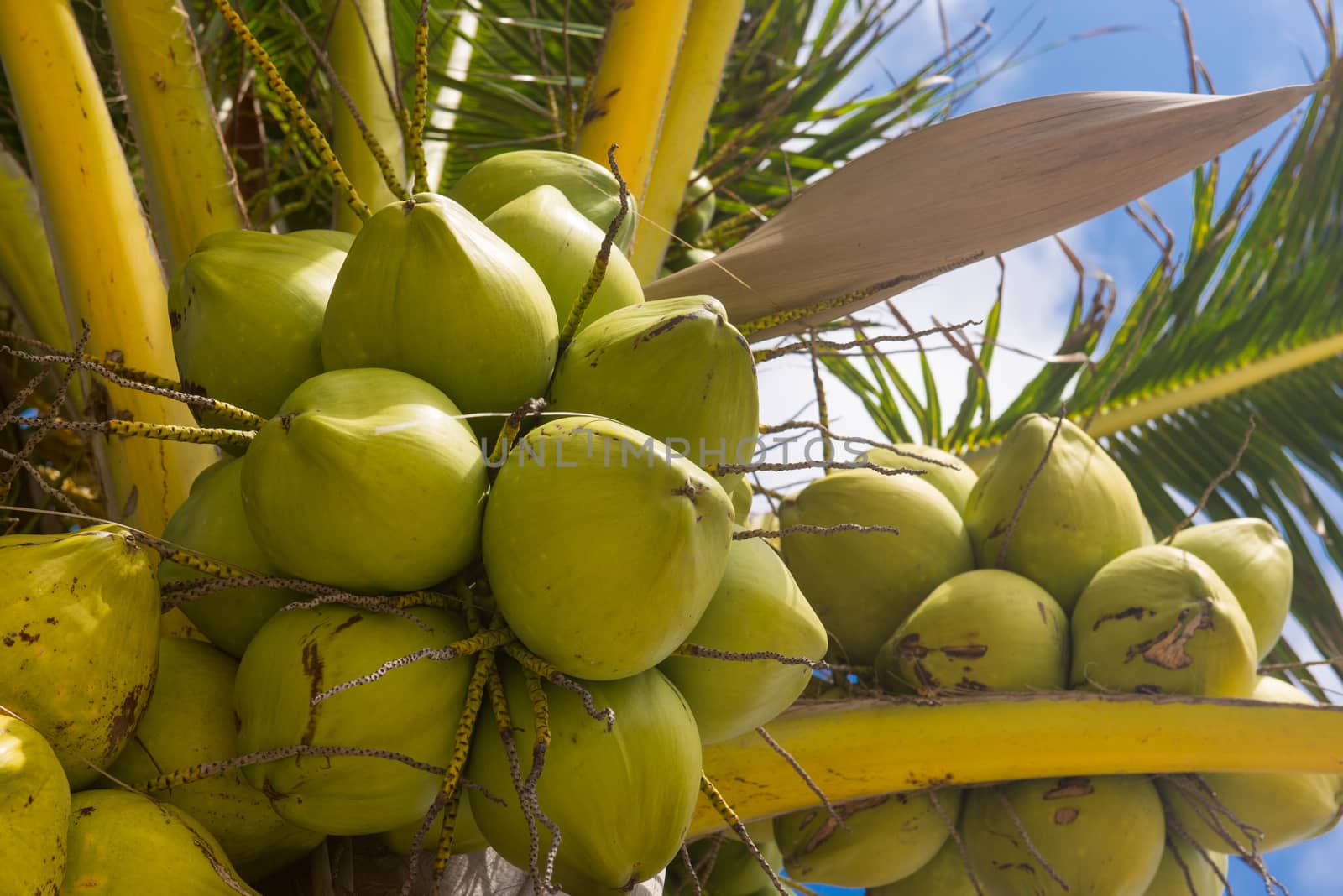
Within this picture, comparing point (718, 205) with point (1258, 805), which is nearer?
point (1258, 805)

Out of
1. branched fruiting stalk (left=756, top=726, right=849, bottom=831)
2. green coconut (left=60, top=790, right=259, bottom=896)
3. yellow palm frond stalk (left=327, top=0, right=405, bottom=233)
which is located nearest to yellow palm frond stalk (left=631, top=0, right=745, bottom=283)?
yellow palm frond stalk (left=327, top=0, right=405, bottom=233)

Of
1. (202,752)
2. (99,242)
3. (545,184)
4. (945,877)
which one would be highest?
(545,184)

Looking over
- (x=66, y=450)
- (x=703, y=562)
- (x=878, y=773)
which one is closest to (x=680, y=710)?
(x=703, y=562)

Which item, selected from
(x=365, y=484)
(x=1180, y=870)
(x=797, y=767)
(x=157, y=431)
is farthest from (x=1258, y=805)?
(x=157, y=431)

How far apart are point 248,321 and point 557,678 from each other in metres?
0.45

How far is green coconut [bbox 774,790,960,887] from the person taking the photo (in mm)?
1625

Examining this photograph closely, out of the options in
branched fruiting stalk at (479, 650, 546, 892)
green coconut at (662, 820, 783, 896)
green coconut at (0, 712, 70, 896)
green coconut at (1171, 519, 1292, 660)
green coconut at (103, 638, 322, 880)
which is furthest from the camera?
green coconut at (662, 820, 783, 896)

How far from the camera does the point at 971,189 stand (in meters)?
1.30

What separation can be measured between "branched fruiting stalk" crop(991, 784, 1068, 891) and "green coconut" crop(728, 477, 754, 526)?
1.99 ft

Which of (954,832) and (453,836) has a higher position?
(453,836)

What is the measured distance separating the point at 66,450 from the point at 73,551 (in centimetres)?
178

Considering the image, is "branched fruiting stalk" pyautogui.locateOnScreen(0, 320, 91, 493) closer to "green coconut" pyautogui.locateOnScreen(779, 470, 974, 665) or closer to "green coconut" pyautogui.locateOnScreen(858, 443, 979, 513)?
"green coconut" pyautogui.locateOnScreen(779, 470, 974, 665)

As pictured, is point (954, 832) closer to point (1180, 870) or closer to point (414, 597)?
point (1180, 870)

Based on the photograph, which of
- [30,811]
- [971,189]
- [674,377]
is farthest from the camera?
[971,189]
